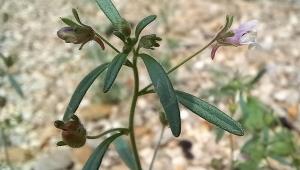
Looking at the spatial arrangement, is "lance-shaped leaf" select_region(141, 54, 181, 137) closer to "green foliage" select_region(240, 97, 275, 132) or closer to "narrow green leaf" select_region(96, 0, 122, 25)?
"narrow green leaf" select_region(96, 0, 122, 25)

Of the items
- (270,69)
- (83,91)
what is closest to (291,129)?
(270,69)

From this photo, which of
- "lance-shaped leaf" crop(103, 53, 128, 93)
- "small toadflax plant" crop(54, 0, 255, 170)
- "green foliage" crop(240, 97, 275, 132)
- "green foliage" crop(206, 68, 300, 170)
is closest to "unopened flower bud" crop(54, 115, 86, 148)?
"small toadflax plant" crop(54, 0, 255, 170)

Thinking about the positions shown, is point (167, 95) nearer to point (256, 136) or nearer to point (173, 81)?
point (256, 136)

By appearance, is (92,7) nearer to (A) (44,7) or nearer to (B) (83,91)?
(A) (44,7)

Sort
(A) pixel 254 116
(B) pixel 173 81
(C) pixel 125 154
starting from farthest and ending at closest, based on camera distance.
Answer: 1. (B) pixel 173 81
2. (A) pixel 254 116
3. (C) pixel 125 154

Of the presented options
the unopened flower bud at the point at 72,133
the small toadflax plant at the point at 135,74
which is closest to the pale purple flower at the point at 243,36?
the small toadflax plant at the point at 135,74

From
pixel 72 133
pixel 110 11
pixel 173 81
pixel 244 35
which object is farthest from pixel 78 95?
pixel 173 81
